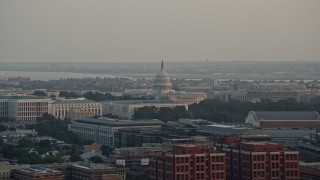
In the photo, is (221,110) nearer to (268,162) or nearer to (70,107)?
(70,107)

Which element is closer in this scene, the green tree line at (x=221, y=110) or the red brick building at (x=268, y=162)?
the red brick building at (x=268, y=162)

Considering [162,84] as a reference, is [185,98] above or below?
below

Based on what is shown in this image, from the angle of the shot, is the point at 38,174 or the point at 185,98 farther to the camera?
the point at 185,98

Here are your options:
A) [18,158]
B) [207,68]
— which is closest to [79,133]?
[18,158]

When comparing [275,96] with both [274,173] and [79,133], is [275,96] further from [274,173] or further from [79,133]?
[274,173]

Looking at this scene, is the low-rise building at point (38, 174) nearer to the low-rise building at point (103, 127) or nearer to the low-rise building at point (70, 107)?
the low-rise building at point (103, 127)

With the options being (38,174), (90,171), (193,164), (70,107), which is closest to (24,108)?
(70,107)

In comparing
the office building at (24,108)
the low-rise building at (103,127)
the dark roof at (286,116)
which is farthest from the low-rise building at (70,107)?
the dark roof at (286,116)

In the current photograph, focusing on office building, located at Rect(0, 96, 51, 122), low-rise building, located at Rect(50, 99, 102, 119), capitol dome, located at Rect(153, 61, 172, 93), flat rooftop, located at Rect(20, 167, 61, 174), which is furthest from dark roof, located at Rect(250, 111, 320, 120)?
capitol dome, located at Rect(153, 61, 172, 93)
